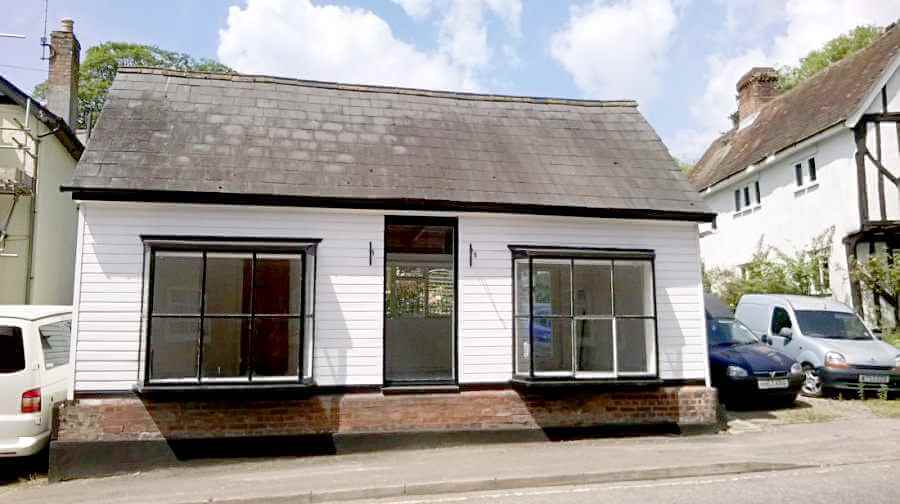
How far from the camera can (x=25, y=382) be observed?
719 centimetres

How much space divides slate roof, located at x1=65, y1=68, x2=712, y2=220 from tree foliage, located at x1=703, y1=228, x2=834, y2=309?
422 inches

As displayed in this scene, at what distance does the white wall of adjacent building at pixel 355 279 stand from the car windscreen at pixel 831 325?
5.17m

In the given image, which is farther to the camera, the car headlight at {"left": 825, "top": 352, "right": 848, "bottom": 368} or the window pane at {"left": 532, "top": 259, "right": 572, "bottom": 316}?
the car headlight at {"left": 825, "top": 352, "right": 848, "bottom": 368}

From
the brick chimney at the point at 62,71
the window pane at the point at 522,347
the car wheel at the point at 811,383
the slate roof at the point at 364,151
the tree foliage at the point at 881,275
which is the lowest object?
the car wheel at the point at 811,383

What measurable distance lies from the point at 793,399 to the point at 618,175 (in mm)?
5506

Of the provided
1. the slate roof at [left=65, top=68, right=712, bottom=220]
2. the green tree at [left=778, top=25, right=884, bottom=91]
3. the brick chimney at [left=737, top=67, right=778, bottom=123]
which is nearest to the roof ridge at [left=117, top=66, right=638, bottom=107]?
the slate roof at [left=65, top=68, right=712, bottom=220]

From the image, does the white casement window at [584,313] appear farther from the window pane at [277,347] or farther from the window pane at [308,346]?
the window pane at [277,347]

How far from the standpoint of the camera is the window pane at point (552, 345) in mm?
8836

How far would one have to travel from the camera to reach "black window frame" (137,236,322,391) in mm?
7711

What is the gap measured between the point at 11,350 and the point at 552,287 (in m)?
6.98

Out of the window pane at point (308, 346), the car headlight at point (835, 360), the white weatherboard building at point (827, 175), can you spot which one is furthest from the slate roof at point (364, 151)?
the white weatherboard building at point (827, 175)

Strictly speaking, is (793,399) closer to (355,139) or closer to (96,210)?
(355,139)

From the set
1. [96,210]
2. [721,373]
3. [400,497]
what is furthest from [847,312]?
[96,210]

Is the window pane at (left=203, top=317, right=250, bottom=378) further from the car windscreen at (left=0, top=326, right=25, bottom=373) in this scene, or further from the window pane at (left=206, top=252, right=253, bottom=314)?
the car windscreen at (left=0, top=326, right=25, bottom=373)
